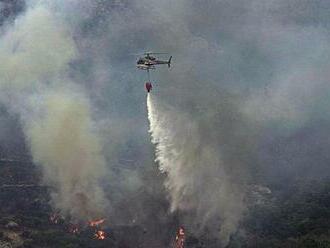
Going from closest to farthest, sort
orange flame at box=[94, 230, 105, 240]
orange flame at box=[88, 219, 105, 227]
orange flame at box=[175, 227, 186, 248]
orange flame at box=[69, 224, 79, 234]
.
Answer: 1. orange flame at box=[175, 227, 186, 248]
2. orange flame at box=[94, 230, 105, 240]
3. orange flame at box=[69, 224, 79, 234]
4. orange flame at box=[88, 219, 105, 227]

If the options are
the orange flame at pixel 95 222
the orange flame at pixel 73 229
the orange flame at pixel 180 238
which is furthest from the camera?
the orange flame at pixel 95 222

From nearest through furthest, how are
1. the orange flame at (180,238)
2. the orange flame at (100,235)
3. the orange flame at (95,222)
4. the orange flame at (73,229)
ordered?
the orange flame at (180,238)
the orange flame at (100,235)
the orange flame at (73,229)
the orange flame at (95,222)

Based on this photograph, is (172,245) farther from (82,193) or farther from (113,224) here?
(82,193)

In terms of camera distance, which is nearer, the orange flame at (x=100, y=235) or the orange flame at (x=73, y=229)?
the orange flame at (x=100, y=235)

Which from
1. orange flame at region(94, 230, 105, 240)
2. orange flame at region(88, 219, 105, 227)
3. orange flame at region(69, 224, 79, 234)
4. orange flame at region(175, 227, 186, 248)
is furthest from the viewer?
orange flame at region(88, 219, 105, 227)

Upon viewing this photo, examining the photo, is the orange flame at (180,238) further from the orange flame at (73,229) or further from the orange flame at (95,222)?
the orange flame at (73,229)

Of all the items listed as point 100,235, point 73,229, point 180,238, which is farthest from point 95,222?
point 180,238

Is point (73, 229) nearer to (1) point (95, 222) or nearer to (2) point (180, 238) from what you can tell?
(1) point (95, 222)

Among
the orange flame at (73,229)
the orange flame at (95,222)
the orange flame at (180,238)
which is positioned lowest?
the orange flame at (180,238)

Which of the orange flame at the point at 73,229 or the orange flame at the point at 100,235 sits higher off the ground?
the orange flame at the point at 73,229

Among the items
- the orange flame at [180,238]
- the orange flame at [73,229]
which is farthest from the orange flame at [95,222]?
the orange flame at [180,238]

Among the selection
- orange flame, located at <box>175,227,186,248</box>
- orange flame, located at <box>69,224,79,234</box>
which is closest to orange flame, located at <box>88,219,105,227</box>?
orange flame, located at <box>69,224,79,234</box>

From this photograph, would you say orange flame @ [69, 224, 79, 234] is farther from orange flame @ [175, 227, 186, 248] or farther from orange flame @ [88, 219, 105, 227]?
orange flame @ [175, 227, 186, 248]
